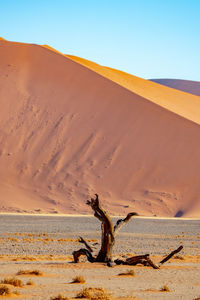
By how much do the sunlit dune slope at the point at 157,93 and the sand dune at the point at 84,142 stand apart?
0.84 metres

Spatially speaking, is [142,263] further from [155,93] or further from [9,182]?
[155,93]

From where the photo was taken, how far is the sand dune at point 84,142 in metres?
57.6

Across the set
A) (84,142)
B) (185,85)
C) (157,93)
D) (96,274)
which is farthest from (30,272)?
(185,85)

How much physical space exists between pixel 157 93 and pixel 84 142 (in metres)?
20.5

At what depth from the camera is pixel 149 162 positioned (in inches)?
2389

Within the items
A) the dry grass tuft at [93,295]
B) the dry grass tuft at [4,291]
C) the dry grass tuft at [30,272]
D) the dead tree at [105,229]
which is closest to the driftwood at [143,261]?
the dead tree at [105,229]

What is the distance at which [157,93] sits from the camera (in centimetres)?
8006

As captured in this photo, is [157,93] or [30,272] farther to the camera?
[157,93]

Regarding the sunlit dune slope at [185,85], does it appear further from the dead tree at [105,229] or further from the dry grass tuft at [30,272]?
the dry grass tuft at [30,272]

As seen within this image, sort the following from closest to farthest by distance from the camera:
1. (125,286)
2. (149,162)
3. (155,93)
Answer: (125,286) < (149,162) < (155,93)

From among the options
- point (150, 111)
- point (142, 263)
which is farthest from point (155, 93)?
point (142, 263)

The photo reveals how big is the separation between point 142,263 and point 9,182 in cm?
4384

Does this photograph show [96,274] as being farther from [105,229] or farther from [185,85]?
[185,85]

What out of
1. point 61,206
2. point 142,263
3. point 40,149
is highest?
point 142,263
